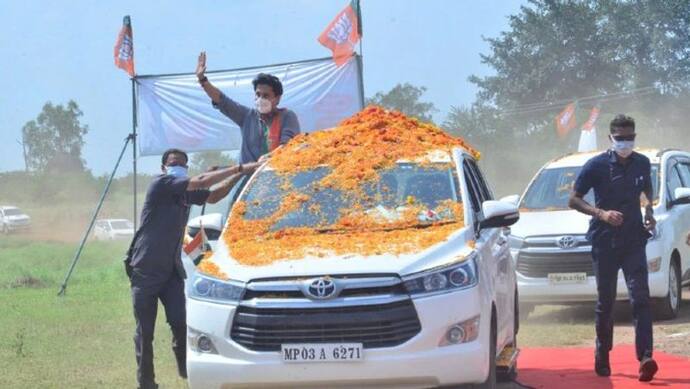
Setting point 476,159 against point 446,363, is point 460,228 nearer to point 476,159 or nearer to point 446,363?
point 446,363

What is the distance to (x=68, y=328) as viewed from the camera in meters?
15.2

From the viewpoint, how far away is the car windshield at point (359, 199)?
7988mm

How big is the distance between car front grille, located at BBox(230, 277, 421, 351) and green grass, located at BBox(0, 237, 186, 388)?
3136mm

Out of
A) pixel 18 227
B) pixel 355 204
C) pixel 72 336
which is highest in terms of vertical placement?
pixel 355 204

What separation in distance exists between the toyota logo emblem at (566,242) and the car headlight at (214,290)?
694 cm

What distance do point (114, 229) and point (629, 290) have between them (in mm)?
53388

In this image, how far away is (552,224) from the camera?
13828 mm

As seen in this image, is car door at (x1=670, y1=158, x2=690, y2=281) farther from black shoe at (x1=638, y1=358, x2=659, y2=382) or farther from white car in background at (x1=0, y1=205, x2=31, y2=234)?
white car in background at (x1=0, y1=205, x2=31, y2=234)

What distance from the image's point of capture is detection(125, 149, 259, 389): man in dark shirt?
878cm

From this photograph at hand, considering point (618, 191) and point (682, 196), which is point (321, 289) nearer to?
point (618, 191)

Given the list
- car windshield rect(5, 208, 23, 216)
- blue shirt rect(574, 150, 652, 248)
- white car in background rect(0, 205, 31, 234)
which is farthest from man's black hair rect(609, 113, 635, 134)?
car windshield rect(5, 208, 23, 216)

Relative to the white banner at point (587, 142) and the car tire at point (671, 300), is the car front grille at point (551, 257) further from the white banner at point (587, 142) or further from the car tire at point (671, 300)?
the white banner at point (587, 142)

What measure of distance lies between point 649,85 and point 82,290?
1799 inches

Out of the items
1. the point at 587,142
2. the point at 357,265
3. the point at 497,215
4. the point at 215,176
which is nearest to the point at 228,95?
the point at 215,176
